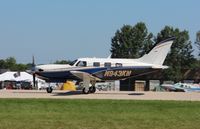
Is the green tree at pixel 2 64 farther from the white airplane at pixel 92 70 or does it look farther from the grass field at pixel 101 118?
the grass field at pixel 101 118

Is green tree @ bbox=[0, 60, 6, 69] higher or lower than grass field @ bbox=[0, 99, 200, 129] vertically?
higher

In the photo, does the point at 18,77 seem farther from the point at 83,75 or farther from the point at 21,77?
the point at 83,75

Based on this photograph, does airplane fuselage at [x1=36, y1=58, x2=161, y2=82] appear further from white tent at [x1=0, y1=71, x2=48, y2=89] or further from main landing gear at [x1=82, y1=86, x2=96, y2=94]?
white tent at [x1=0, y1=71, x2=48, y2=89]

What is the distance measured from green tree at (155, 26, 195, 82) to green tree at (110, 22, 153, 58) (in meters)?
3.75

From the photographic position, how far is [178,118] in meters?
17.1

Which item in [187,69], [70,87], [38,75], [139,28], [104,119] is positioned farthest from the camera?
[139,28]

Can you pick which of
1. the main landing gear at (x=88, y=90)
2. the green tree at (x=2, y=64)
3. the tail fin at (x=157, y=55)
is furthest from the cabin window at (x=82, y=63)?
the green tree at (x=2, y=64)

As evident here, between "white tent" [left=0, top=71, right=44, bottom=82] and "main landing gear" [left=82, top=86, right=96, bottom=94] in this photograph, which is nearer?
"main landing gear" [left=82, top=86, right=96, bottom=94]

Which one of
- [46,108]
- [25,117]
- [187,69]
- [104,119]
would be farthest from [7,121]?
[187,69]

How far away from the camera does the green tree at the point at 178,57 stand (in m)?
96.2

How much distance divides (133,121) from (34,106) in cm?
713

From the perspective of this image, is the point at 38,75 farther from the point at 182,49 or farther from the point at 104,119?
the point at 182,49

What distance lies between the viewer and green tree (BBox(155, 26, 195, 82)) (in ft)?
316

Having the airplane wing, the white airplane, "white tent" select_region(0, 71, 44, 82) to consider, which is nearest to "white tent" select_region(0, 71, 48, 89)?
"white tent" select_region(0, 71, 44, 82)
